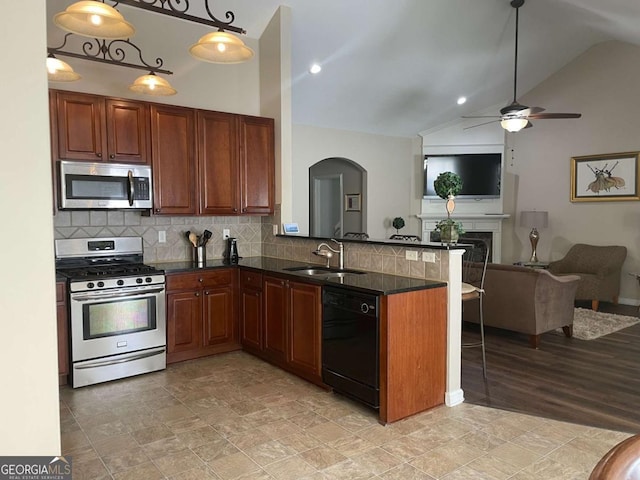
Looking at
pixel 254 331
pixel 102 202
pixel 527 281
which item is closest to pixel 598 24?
pixel 527 281

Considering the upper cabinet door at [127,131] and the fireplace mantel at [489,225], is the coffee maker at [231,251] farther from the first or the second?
the fireplace mantel at [489,225]

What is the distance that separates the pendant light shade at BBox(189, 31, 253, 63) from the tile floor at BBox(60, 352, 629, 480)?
2.35 meters

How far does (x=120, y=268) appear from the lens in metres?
4.07

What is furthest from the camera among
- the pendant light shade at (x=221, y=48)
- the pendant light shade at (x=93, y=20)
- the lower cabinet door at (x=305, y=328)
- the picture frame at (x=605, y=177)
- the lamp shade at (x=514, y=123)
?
the picture frame at (x=605, y=177)

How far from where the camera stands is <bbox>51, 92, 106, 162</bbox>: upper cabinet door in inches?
148

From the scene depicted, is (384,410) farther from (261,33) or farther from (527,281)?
(261,33)

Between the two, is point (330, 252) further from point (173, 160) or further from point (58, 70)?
point (58, 70)

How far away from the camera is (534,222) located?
7648 mm

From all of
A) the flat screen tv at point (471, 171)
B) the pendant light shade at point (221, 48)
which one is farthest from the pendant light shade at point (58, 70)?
the flat screen tv at point (471, 171)

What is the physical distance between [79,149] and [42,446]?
3095 mm

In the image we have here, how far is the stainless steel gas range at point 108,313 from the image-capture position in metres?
3.63

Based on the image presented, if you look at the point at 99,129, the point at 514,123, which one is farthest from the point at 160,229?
the point at 514,123

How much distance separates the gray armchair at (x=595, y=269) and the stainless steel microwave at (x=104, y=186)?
19.0ft

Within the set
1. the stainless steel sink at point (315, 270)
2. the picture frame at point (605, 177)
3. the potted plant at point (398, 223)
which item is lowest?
the stainless steel sink at point (315, 270)
